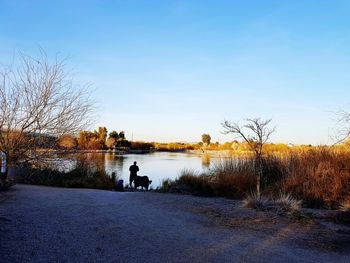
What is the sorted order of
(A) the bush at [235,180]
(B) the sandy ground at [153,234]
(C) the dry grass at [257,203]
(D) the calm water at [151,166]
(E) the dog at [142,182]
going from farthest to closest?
(D) the calm water at [151,166] < (E) the dog at [142,182] < (A) the bush at [235,180] < (C) the dry grass at [257,203] < (B) the sandy ground at [153,234]

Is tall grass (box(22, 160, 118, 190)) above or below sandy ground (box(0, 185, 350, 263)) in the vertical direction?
above

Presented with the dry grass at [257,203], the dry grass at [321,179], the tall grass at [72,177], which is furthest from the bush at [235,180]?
the tall grass at [72,177]

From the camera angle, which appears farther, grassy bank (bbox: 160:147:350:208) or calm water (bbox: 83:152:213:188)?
calm water (bbox: 83:152:213:188)

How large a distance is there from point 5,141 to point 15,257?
360 inches

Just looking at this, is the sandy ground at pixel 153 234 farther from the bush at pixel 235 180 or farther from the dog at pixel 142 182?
the dog at pixel 142 182

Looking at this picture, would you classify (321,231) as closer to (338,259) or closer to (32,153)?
(338,259)

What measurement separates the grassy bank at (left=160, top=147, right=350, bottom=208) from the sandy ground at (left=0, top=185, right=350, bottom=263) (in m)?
3.59

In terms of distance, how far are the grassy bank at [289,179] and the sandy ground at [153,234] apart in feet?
11.8

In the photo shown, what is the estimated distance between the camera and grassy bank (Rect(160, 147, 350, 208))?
12289 mm

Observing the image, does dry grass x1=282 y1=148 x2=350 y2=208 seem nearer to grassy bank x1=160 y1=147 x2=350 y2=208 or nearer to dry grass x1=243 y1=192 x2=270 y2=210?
grassy bank x1=160 y1=147 x2=350 y2=208

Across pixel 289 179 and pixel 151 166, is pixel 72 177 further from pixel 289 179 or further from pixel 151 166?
pixel 151 166

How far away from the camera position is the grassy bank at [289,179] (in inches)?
484

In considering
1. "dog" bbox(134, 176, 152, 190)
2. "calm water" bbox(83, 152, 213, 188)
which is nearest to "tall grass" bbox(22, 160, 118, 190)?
"dog" bbox(134, 176, 152, 190)

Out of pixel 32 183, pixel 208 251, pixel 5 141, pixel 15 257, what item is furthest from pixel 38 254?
pixel 32 183
